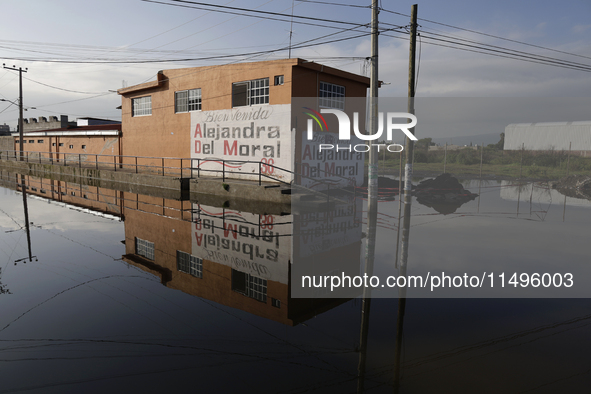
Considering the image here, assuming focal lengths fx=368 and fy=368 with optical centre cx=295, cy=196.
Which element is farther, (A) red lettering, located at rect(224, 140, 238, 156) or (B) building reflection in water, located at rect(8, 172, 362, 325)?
(A) red lettering, located at rect(224, 140, 238, 156)

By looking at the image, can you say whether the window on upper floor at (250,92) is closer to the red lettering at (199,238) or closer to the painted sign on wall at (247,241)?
the painted sign on wall at (247,241)

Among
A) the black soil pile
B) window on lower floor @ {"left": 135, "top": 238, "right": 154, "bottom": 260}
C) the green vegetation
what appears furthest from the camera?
the green vegetation

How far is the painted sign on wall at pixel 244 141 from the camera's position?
1738 cm

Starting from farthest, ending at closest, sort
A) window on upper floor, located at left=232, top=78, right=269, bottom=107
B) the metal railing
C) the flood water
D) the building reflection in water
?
1. window on upper floor, located at left=232, top=78, right=269, bottom=107
2. the metal railing
3. the building reflection in water
4. the flood water

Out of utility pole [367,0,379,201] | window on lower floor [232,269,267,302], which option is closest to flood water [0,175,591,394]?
window on lower floor [232,269,267,302]

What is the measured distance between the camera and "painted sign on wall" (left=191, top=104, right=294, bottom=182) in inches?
684

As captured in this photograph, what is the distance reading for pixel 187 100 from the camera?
22.3m

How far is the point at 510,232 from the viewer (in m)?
10.0

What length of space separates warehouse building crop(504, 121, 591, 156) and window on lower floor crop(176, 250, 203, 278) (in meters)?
33.6

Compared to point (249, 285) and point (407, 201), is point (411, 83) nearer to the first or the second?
point (407, 201)

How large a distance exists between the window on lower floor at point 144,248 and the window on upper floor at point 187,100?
567 inches

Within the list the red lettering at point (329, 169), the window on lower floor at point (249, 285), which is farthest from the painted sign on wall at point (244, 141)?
the window on lower floor at point (249, 285)

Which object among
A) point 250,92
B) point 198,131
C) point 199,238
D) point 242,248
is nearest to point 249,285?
point 242,248

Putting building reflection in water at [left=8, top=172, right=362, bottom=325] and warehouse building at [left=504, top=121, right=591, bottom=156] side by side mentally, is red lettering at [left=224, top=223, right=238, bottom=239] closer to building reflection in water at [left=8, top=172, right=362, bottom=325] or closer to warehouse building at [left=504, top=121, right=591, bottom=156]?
building reflection in water at [left=8, top=172, right=362, bottom=325]
